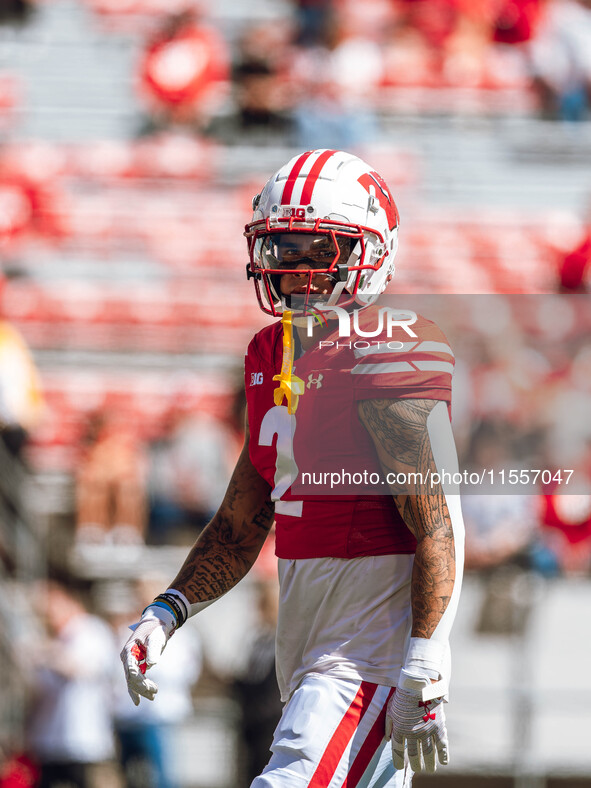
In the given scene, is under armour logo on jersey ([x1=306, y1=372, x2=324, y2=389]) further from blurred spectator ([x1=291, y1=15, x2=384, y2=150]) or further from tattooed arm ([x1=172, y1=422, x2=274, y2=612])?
blurred spectator ([x1=291, y1=15, x2=384, y2=150])

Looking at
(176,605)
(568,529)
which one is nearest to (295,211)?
(176,605)

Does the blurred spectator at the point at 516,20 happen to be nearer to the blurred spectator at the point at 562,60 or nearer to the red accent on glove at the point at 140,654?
the blurred spectator at the point at 562,60

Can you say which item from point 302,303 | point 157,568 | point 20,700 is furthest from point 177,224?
point 302,303

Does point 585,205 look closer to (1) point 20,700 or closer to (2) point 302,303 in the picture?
(1) point 20,700

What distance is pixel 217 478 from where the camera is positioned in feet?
27.0

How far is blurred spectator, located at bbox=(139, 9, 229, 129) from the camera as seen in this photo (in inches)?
443

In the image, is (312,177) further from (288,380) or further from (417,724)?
(417,724)

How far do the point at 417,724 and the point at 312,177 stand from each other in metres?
1.22

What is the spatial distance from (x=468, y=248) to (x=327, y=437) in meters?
8.16

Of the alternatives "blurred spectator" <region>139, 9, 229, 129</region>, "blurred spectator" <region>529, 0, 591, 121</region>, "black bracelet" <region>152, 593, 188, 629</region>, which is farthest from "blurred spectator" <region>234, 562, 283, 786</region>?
"blurred spectator" <region>529, 0, 591, 121</region>

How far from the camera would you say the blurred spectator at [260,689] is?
712cm

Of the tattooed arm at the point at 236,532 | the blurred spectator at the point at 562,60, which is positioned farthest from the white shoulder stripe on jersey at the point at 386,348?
the blurred spectator at the point at 562,60

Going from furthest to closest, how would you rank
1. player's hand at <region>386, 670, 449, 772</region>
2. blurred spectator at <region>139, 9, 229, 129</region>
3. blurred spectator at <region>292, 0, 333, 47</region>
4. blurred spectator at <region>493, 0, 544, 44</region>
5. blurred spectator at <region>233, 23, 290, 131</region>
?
blurred spectator at <region>493, 0, 544, 44</region>, blurred spectator at <region>292, 0, 333, 47</region>, blurred spectator at <region>139, 9, 229, 129</region>, blurred spectator at <region>233, 23, 290, 131</region>, player's hand at <region>386, 670, 449, 772</region>

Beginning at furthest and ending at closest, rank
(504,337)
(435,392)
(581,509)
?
1. (504,337)
2. (581,509)
3. (435,392)
